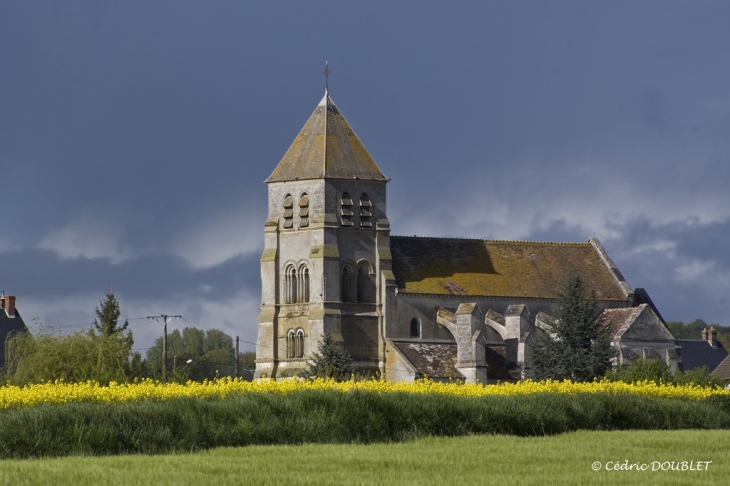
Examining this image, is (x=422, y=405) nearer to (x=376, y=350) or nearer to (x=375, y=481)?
(x=375, y=481)

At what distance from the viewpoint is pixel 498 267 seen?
69.9 metres

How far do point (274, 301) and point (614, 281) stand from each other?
1923 centimetres

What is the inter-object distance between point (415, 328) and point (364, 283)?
346 centimetres

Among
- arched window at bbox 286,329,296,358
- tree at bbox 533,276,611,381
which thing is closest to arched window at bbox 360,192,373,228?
arched window at bbox 286,329,296,358

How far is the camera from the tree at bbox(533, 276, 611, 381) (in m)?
57.5

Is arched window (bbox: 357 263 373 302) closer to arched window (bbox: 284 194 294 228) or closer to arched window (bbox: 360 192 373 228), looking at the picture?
arched window (bbox: 360 192 373 228)

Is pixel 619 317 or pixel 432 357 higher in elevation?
pixel 619 317

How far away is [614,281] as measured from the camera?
71.3m

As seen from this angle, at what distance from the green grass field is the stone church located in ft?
114

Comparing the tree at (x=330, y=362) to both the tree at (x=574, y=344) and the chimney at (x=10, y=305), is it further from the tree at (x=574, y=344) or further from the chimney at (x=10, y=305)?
the chimney at (x=10, y=305)

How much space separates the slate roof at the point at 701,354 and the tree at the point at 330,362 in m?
40.4

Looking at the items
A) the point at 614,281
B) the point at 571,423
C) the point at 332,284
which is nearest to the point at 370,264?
the point at 332,284

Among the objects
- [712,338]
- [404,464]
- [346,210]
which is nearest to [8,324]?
[346,210]

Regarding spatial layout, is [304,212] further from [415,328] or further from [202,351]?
[202,351]
